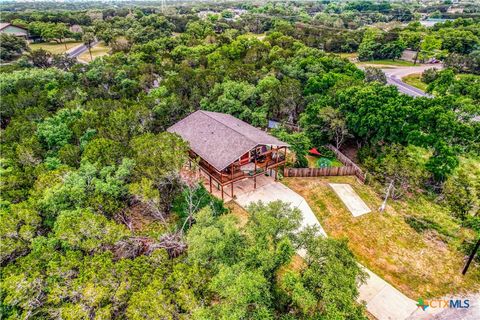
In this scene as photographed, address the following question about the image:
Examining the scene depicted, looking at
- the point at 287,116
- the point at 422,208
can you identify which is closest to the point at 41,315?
the point at 422,208

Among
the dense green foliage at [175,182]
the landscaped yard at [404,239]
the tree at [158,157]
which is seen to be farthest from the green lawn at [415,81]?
the tree at [158,157]

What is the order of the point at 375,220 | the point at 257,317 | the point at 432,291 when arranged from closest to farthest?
the point at 257,317
the point at 432,291
the point at 375,220

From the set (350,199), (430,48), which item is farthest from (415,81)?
(350,199)

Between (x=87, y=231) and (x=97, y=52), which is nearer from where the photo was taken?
(x=87, y=231)

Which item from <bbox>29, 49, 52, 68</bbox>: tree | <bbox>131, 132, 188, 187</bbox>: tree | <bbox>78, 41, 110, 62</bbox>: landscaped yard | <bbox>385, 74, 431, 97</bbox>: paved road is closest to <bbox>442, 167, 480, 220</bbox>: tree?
<bbox>131, 132, 188, 187</bbox>: tree

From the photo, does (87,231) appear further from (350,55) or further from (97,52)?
(350,55)

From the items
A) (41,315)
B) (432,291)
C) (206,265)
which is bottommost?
(432,291)

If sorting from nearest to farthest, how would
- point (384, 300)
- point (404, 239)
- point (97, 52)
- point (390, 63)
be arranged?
1. point (384, 300)
2. point (404, 239)
3. point (97, 52)
4. point (390, 63)

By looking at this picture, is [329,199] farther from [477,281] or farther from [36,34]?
[36,34]
